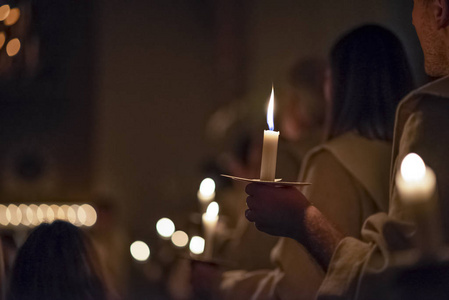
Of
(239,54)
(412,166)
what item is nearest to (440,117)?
(412,166)

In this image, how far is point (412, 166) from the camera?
131 cm

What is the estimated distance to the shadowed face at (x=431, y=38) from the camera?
1.81 m

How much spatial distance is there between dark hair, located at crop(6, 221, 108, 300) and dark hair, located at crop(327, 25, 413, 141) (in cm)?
82

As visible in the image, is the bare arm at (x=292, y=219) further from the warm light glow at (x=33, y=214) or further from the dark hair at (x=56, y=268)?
the warm light glow at (x=33, y=214)

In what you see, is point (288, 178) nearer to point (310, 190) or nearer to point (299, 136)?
point (299, 136)

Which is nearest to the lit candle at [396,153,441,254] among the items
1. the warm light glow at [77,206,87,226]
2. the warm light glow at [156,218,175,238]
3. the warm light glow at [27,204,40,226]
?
the warm light glow at [156,218,175,238]

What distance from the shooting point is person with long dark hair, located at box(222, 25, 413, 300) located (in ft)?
6.44

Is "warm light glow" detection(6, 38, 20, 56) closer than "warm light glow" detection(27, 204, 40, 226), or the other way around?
"warm light glow" detection(6, 38, 20, 56)

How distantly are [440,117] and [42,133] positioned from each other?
4126 mm

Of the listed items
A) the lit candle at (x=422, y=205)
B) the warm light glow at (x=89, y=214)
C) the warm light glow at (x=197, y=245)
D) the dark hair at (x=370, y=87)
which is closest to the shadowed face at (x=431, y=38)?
the dark hair at (x=370, y=87)

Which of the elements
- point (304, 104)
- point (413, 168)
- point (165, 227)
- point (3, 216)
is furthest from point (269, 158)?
point (3, 216)

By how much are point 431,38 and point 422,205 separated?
497 millimetres

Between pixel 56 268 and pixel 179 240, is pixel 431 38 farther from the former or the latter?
pixel 179 240

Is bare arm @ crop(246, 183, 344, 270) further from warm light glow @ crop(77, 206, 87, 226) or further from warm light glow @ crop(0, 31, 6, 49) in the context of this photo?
warm light glow @ crop(77, 206, 87, 226)
